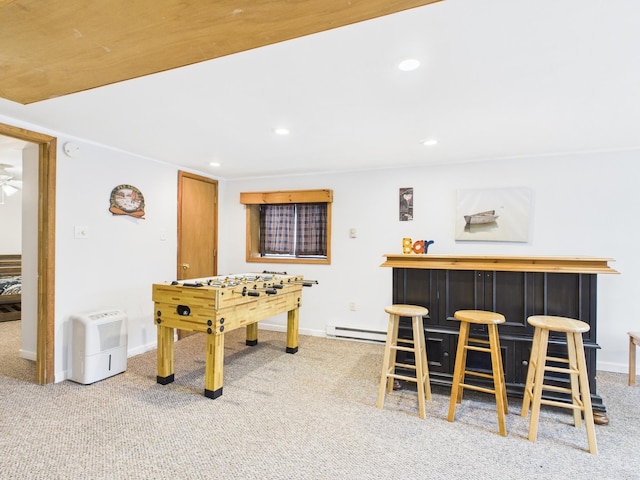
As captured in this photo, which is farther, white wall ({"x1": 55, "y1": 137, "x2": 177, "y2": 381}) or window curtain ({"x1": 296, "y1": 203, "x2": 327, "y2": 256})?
window curtain ({"x1": 296, "y1": 203, "x2": 327, "y2": 256})

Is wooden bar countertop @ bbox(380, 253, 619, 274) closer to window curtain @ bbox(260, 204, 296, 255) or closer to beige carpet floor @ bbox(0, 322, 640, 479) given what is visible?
beige carpet floor @ bbox(0, 322, 640, 479)

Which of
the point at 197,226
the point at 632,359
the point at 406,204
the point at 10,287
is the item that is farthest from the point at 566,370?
the point at 10,287

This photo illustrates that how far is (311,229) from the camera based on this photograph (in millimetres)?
4844

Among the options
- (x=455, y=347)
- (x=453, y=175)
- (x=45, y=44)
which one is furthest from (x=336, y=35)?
(x=453, y=175)

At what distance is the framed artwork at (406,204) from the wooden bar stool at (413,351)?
1.66 meters

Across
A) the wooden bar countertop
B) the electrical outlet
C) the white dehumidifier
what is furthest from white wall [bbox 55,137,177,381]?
the wooden bar countertop

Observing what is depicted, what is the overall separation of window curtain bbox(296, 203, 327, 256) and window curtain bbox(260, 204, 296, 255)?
0.11 metres

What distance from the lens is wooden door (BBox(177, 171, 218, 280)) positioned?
4.43 metres

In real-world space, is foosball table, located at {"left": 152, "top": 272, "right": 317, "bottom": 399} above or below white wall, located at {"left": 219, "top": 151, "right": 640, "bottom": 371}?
below

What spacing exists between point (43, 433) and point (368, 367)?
2.57 meters

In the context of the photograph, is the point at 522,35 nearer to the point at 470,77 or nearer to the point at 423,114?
the point at 470,77

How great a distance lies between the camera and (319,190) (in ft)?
15.3

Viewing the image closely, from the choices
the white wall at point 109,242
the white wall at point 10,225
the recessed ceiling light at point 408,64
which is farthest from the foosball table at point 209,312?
the white wall at point 10,225

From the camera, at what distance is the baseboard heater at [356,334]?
4.32 m
